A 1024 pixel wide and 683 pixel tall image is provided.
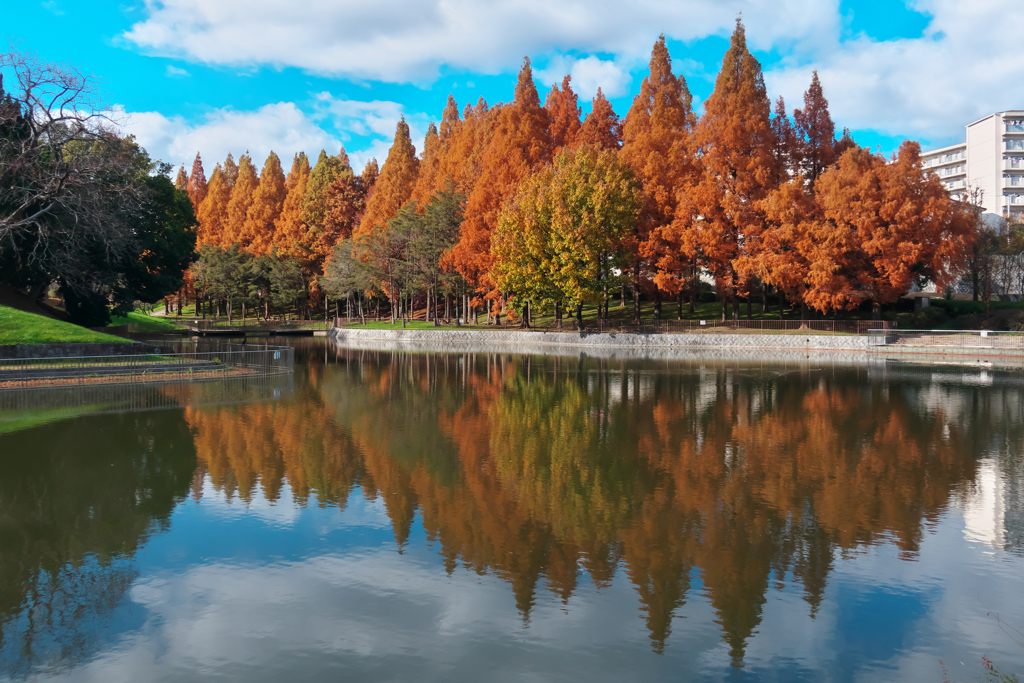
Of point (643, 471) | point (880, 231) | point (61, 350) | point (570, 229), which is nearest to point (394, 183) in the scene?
point (570, 229)

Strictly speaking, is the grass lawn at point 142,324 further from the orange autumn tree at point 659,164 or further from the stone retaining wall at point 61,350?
the orange autumn tree at point 659,164

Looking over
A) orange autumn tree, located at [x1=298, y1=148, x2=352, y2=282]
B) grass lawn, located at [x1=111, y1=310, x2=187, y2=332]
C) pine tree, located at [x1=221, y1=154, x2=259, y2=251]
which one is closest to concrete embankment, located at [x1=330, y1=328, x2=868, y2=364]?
grass lawn, located at [x1=111, y1=310, x2=187, y2=332]

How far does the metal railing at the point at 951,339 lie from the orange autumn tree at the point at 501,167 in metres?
26.9

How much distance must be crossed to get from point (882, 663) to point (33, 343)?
3014 cm

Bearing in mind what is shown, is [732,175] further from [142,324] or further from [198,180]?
[198,180]

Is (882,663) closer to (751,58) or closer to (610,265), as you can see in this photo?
(610,265)

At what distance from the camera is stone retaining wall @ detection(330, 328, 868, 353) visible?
42.9 metres

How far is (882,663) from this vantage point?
216 inches

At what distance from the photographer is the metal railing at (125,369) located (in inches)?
913

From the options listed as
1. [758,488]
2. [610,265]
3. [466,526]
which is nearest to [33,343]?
[466,526]

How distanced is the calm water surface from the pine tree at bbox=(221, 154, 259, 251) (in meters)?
85.8

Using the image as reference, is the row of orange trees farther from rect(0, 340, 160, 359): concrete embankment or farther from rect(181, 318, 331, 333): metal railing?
rect(0, 340, 160, 359): concrete embankment

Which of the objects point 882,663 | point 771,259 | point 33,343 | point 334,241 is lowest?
point 882,663

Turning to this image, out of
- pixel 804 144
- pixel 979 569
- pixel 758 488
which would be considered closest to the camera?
pixel 979 569
